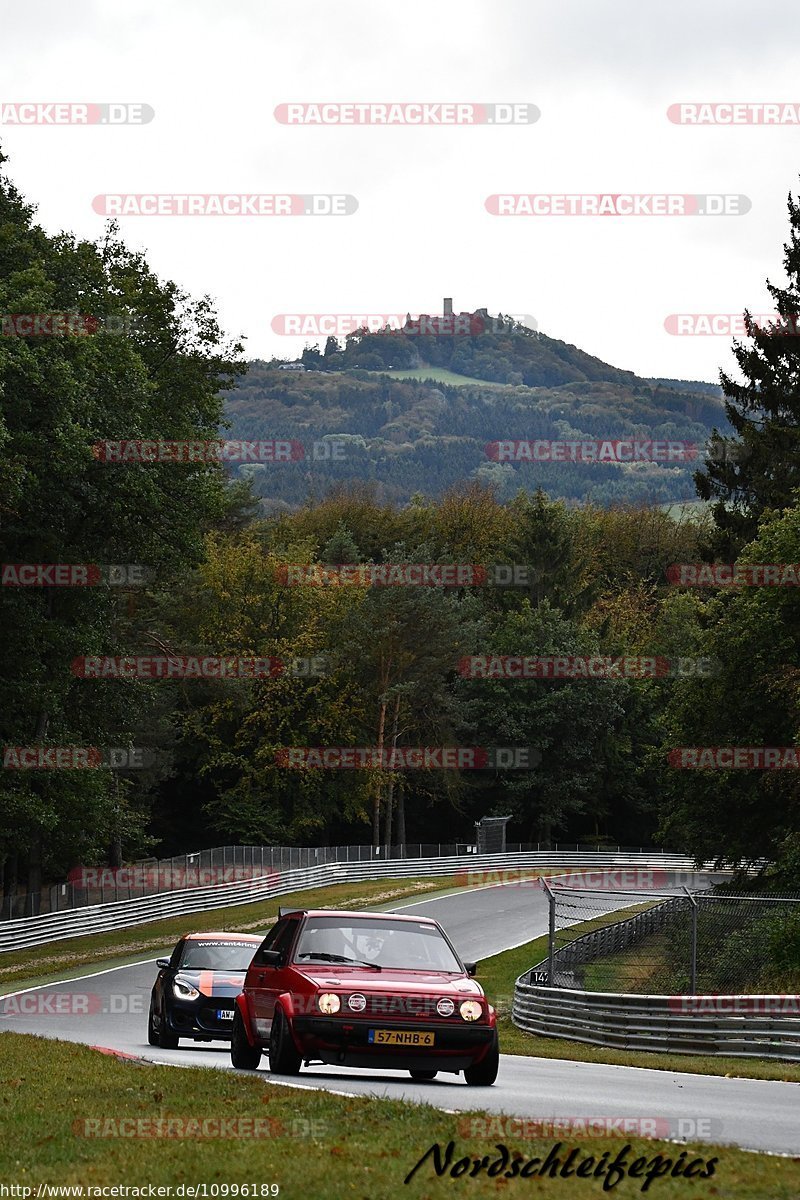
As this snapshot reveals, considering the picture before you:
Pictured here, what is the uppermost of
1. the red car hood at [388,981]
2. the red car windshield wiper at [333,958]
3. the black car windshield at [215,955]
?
the red car windshield wiper at [333,958]

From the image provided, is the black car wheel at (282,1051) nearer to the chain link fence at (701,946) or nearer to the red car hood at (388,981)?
the red car hood at (388,981)

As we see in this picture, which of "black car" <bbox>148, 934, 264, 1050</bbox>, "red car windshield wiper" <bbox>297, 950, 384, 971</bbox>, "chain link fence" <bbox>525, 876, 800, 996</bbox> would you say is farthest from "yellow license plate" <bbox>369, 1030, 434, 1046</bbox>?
"chain link fence" <bbox>525, 876, 800, 996</bbox>

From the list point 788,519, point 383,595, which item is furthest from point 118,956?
point 383,595

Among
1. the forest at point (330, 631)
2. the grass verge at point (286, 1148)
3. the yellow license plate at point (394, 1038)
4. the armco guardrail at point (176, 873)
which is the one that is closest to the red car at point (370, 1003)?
the yellow license plate at point (394, 1038)

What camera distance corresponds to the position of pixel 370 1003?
44.1 ft

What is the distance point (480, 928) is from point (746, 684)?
12304 mm

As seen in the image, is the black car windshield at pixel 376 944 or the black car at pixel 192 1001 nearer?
the black car windshield at pixel 376 944

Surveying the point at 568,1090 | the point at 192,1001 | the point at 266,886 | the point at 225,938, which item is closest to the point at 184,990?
the point at 192,1001

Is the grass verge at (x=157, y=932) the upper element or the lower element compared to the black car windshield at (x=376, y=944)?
lower

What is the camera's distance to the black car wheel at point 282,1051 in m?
13.8

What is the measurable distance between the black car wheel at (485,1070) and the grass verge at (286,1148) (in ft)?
5.39

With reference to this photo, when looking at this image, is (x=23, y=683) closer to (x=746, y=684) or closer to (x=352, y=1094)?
(x=746, y=684)

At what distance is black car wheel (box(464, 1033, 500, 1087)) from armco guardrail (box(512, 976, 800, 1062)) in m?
5.54

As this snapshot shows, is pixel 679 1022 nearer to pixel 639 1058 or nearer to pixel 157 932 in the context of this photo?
pixel 639 1058
